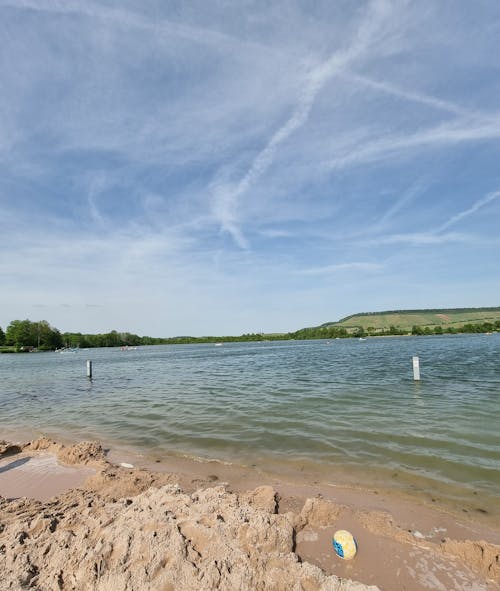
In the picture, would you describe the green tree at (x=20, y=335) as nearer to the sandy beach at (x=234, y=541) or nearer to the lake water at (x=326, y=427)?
the lake water at (x=326, y=427)

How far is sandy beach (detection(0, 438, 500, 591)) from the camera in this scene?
140 inches

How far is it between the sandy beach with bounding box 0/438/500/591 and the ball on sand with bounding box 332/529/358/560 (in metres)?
0.07

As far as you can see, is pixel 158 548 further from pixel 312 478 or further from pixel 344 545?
pixel 312 478

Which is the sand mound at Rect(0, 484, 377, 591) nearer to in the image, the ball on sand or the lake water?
the ball on sand

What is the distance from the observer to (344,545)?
13.6 ft

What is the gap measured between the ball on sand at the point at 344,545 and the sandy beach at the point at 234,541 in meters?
0.07

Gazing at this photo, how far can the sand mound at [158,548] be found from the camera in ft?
11.5

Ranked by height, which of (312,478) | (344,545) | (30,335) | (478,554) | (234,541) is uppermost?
(30,335)

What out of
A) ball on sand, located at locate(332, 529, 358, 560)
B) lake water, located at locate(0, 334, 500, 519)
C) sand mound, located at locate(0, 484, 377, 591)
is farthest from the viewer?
lake water, located at locate(0, 334, 500, 519)

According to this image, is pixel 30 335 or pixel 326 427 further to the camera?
pixel 30 335

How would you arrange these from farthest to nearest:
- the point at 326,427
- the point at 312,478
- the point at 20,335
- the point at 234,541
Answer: the point at 20,335 → the point at 326,427 → the point at 312,478 → the point at 234,541

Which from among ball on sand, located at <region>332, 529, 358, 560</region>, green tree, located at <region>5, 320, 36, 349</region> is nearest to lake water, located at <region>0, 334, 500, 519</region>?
ball on sand, located at <region>332, 529, 358, 560</region>

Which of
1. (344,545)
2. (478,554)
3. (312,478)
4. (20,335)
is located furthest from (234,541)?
A: (20,335)

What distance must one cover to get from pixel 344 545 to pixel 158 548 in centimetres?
227
